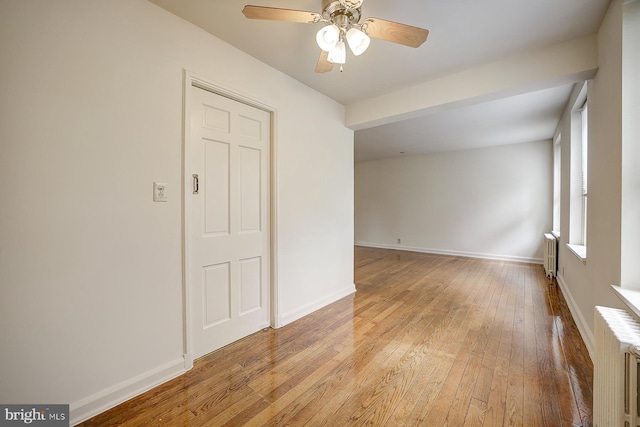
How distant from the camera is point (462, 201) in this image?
20.3 ft

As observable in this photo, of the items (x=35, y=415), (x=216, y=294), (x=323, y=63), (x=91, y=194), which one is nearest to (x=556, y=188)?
(x=323, y=63)

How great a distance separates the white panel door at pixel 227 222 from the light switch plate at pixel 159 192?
16cm

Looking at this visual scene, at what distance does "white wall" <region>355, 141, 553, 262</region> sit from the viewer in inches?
213

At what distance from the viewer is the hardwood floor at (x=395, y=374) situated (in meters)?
1.47

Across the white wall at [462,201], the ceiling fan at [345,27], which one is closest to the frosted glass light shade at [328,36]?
the ceiling fan at [345,27]

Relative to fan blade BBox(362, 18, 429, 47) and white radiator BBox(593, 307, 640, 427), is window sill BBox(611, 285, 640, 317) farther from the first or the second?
fan blade BBox(362, 18, 429, 47)

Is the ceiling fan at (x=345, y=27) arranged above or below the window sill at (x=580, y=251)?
above

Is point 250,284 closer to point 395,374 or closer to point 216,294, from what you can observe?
point 216,294

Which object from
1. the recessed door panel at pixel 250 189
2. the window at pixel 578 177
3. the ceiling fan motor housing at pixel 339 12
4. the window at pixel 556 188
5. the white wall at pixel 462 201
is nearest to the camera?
the ceiling fan motor housing at pixel 339 12

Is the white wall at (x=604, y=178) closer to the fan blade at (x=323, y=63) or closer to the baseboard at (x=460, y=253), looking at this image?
the fan blade at (x=323, y=63)

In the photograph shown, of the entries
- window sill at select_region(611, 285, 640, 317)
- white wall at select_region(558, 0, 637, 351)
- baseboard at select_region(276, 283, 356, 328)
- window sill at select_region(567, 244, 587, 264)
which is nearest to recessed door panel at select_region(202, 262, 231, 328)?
baseboard at select_region(276, 283, 356, 328)

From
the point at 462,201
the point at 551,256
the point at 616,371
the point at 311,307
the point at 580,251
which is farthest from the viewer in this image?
the point at 462,201

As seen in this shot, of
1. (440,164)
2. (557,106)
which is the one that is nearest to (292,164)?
(557,106)

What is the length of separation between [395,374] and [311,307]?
1.27 metres
